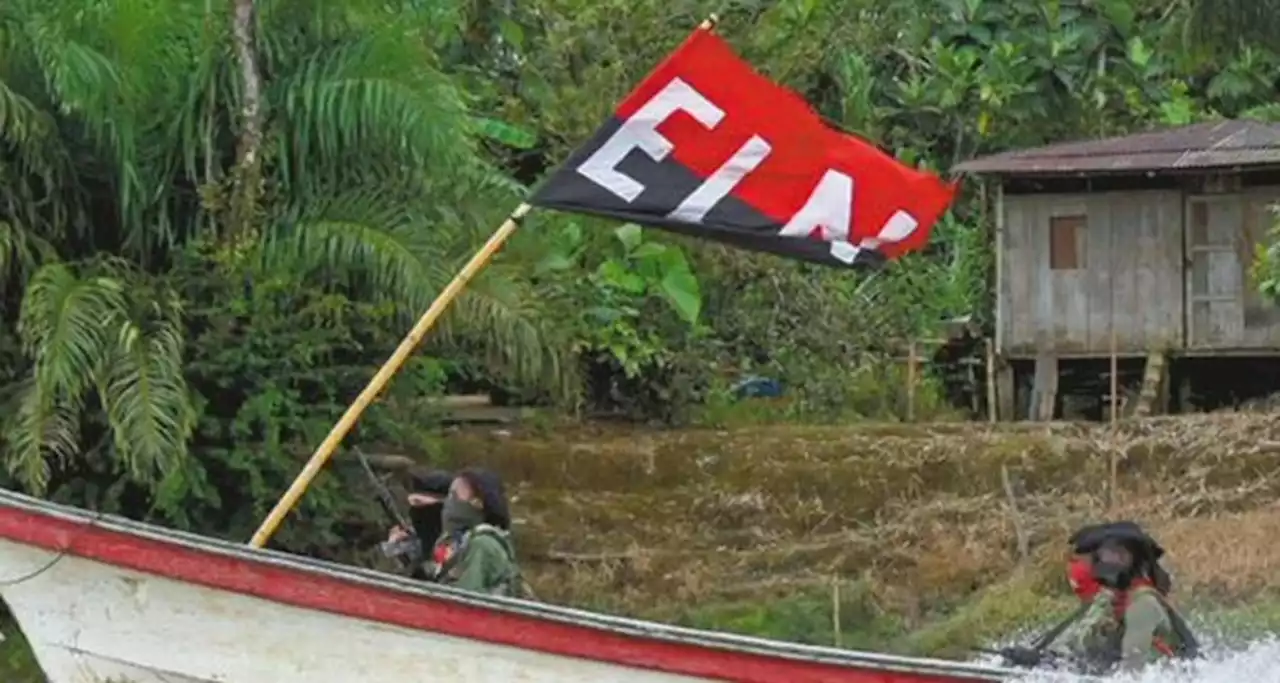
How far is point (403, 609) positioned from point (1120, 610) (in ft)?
8.30

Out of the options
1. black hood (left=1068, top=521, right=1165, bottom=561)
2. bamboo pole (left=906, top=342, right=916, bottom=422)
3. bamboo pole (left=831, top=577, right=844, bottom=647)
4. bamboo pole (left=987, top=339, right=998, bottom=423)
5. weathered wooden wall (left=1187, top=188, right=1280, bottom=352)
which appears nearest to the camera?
black hood (left=1068, top=521, right=1165, bottom=561)

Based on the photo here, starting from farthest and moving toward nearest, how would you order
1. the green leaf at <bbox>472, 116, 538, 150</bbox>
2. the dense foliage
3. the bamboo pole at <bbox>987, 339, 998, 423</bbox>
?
the bamboo pole at <bbox>987, 339, 998, 423</bbox>
the green leaf at <bbox>472, 116, 538, 150</bbox>
the dense foliage

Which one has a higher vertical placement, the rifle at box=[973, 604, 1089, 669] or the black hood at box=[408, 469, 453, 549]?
the black hood at box=[408, 469, 453, 549]

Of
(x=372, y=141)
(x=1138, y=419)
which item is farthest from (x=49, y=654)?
(x=1138, y=419)

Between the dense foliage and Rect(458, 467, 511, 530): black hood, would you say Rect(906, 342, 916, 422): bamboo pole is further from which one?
Rect(458, 467, 511, 530): black hood

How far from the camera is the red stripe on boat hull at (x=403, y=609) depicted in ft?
25.9

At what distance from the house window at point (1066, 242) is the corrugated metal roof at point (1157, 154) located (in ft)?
2.10

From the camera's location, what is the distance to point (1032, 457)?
604 inches

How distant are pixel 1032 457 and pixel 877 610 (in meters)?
2.70

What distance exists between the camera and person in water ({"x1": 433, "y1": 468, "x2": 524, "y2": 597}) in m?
8.59

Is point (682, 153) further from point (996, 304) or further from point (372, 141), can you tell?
point (996, 304)

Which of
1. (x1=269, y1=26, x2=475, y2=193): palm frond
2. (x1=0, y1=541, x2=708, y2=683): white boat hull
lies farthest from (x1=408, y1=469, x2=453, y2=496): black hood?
(x1=269, y1=26, x2=475, y2=193): palm frond

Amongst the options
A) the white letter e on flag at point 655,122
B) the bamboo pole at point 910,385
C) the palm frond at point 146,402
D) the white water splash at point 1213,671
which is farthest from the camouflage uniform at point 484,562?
the bamboo pole at point 910,385

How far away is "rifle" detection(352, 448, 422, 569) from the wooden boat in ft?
5.34
